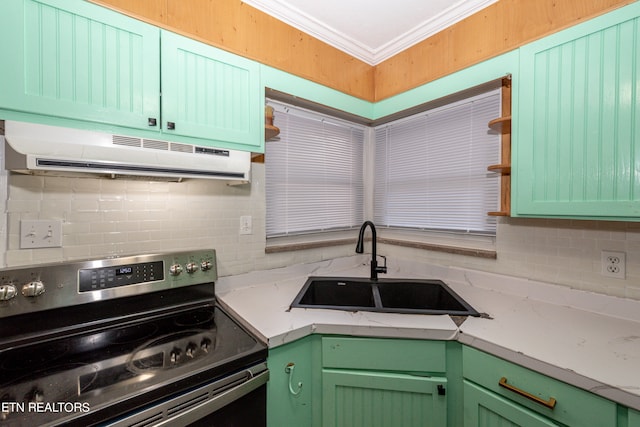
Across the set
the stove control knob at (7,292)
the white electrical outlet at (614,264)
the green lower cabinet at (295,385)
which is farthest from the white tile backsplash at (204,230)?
the green lower cabinet at (295,385)

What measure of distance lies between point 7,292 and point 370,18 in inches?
84.2

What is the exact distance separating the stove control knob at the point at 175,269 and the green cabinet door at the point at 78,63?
0.63m

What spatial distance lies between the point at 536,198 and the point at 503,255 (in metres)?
0.46

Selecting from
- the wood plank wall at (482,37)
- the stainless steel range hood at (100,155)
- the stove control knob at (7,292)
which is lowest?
the stove control knob at (7,292)

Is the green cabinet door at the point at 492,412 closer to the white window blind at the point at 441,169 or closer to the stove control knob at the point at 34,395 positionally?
the white window blind at the point at 441,169

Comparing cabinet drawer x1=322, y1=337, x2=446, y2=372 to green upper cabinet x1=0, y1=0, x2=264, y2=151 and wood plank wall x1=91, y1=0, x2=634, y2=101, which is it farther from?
wood plank wall x1=91, y1=0, x2=634, y2=101

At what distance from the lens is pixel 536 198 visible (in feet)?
3.95

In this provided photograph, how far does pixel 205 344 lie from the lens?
1035 mm

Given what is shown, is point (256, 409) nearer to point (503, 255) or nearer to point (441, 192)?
point (503, 255)

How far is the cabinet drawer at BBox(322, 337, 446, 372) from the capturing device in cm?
111

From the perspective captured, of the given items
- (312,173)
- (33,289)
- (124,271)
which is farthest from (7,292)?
(312,173)

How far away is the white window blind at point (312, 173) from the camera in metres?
1.82

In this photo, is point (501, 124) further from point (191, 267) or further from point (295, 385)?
point (191, 267)

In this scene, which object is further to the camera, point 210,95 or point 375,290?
point 375,290
